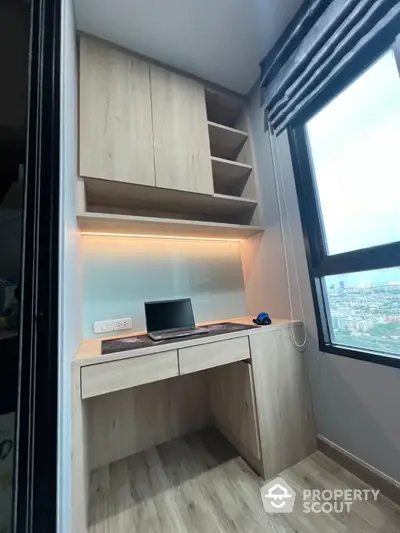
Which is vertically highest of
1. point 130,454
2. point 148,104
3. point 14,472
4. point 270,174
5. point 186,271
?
point 148,104

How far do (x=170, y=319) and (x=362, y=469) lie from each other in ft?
4.18

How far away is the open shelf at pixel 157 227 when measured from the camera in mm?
1338

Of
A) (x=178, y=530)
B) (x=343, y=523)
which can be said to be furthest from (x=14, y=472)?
(x=343, y=523)

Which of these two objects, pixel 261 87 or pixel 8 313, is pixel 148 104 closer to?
pixel 261 87

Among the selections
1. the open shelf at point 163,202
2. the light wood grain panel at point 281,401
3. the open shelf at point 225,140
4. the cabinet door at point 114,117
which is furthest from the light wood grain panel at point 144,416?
the open shelf at point 225,140

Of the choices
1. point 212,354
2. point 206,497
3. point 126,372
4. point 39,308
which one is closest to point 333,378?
point 212,354

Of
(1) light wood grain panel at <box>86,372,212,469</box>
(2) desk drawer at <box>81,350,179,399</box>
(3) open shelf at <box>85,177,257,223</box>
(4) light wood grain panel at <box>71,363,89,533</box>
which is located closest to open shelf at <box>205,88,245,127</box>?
(3) open shelf at <box>85,177,257,223</box>

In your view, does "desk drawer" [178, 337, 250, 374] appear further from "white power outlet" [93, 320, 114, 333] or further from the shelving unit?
the shelving unit

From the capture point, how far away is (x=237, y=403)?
4.63 ft

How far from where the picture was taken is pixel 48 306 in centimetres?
69

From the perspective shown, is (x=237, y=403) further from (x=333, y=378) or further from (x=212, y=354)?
(x=333, y=378)

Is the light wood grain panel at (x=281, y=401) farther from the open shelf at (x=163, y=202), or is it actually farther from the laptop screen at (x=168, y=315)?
the open shelf at (x=163, y=202)

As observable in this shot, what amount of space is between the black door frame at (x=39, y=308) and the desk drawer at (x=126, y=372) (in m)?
0.31

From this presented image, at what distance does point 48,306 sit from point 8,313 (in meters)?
0.09
